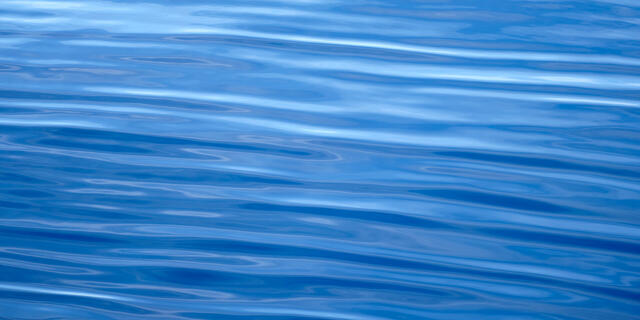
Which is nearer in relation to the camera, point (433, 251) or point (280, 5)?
point (433, 251)

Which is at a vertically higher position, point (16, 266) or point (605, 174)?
point (605, 174)

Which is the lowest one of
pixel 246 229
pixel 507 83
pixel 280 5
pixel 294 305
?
pixel 294 305

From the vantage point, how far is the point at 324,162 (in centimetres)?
104

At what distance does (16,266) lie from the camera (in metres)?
0.92

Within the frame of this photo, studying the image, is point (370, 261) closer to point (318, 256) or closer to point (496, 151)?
point (318, 256)

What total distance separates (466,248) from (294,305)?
0.28 metres

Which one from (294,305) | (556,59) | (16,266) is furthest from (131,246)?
(556,59)

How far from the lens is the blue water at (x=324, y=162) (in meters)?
0.88

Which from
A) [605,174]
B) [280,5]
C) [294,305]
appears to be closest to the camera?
[294,305]

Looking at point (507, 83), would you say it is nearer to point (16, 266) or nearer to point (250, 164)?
point (250, 164)

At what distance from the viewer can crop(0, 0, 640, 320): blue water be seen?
0.88 metres

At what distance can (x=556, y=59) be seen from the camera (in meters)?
1.19

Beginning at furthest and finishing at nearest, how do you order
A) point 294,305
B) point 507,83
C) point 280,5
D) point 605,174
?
point 280,5 < point 507,83 < point 605,174 < point 294,305

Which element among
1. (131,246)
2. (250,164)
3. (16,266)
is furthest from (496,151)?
(16,266)
